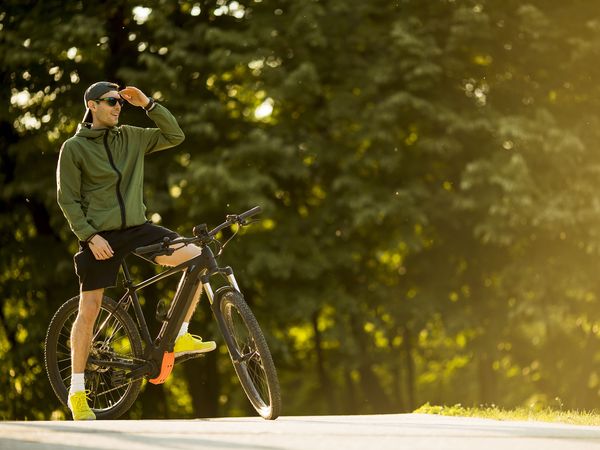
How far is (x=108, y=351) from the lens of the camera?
6875 millimetres

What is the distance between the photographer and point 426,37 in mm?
→ 15891

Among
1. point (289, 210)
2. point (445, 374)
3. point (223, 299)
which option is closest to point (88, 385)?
point (223, 299)

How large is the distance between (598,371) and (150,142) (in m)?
16.4

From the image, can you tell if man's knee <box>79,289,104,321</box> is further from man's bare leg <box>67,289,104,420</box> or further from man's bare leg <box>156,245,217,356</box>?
man's bare leg <box>156,245,217,356</box>

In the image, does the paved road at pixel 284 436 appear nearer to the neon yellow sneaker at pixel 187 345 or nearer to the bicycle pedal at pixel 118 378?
the neon yellow sneaker at pixel 187 345

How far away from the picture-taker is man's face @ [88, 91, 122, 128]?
255 inches

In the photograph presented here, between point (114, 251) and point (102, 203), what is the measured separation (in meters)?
0.29

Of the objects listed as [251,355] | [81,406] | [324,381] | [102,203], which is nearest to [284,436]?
[251,355]

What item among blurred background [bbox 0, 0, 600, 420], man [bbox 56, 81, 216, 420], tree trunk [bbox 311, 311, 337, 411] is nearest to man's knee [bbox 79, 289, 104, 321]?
man [bbox 56, 81, 216, 420]

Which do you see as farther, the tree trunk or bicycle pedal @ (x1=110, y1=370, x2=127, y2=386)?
the tree trunk

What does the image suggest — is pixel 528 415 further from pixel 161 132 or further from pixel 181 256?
pixel 161 132

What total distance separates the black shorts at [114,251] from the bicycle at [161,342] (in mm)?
106

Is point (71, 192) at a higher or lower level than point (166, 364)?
higher

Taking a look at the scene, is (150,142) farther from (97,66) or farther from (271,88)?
(97,66)
